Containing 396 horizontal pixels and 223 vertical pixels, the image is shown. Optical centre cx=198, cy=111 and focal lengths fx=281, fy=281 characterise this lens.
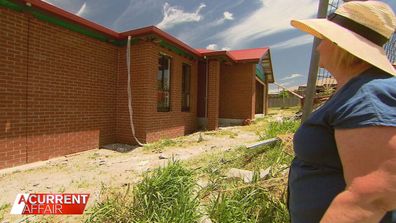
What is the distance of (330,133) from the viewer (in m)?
1.06

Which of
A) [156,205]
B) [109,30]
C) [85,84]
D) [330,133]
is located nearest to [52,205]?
[156,205]

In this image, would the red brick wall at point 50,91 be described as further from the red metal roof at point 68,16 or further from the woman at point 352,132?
the woman at point 352,132

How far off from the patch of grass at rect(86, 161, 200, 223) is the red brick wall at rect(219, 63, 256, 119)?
32.8 feet

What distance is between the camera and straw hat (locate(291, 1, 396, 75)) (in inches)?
41.8

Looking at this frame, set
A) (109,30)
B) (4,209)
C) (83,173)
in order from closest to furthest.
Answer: (4,209) < (83,173) < (109,30)

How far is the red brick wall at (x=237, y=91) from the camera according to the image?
1281 centimetres

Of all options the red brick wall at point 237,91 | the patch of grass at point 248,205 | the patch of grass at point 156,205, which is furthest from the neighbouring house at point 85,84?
the patch of grass at point 248,205

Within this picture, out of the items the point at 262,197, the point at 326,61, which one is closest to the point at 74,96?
the point at 262,197

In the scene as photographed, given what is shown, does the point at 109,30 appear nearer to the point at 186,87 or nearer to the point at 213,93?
the point at 186,87

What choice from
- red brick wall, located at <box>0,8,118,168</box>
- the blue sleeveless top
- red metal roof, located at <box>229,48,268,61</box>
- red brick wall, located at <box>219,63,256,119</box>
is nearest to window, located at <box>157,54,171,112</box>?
red brick wall, located at <box>0,8,118,168</box>

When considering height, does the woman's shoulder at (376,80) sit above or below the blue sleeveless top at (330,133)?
above

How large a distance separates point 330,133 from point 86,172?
508cm

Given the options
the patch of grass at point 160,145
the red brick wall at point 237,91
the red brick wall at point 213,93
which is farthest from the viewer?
the red brick wall at point 237,91

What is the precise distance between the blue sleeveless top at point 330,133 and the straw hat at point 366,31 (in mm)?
65
